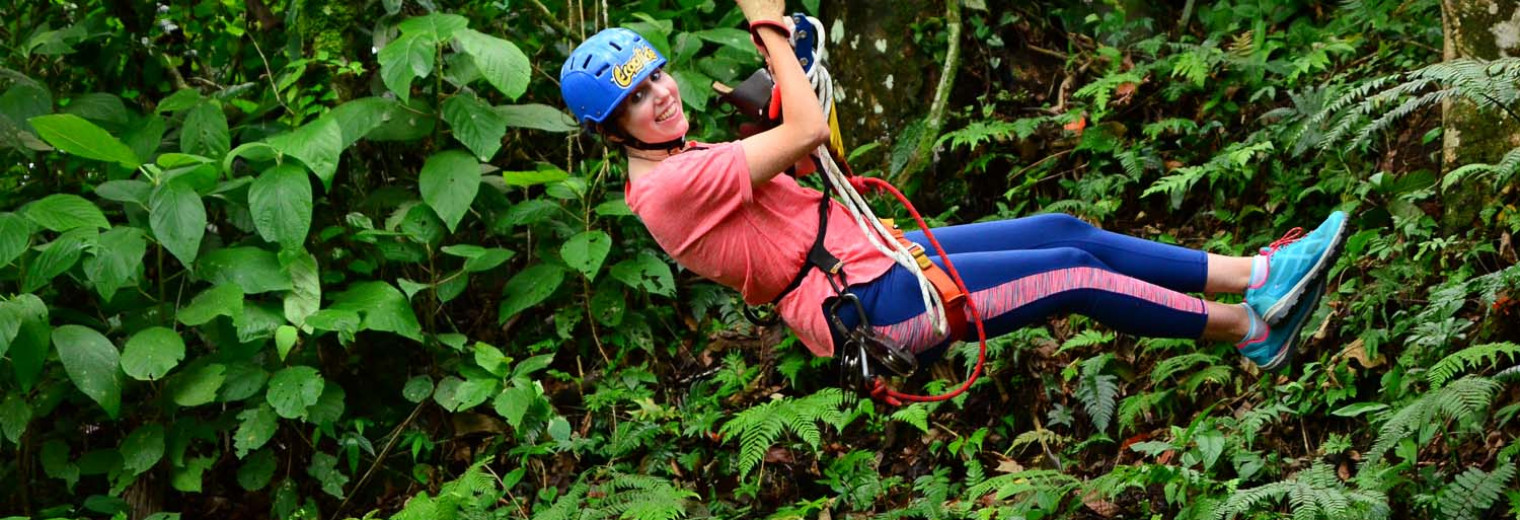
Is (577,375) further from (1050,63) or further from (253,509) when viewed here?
(1050,63)

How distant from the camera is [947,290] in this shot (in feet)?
13.7

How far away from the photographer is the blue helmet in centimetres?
420

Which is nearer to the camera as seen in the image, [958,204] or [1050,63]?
[958,204]

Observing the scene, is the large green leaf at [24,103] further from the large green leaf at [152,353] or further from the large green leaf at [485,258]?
the large green leaf at [485,258]

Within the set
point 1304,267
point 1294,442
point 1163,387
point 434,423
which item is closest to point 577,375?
point 434,423

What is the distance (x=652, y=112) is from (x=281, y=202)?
2.68m

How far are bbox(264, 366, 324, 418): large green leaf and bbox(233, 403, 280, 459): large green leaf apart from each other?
10cm

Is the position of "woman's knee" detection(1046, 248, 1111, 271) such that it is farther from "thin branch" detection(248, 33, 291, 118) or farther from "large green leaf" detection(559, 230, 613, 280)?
"thin branch" detection(248, 33, 291, 118)

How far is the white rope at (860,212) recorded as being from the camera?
4.17 metres

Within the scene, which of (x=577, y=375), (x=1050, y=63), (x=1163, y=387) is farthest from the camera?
(x=1050, y=63)

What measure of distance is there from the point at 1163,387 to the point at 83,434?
535cm

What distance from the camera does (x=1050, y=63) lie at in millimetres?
7914

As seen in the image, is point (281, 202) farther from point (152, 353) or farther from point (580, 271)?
point (580, 271)

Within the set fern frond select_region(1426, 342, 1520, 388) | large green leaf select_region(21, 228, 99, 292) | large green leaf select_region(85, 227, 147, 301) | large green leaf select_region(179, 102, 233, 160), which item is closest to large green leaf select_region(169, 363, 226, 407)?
large green leaf select_region(85, 227, 147, 301)
